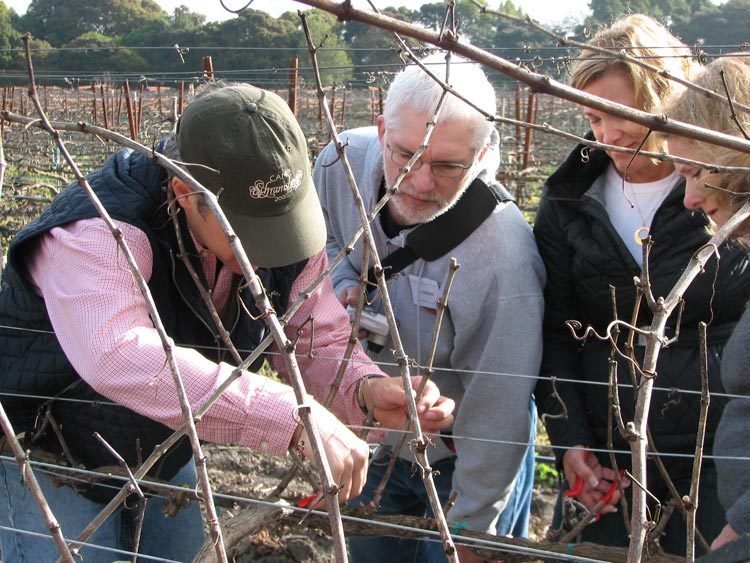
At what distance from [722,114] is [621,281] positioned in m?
0.46

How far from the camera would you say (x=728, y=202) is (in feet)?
4.95

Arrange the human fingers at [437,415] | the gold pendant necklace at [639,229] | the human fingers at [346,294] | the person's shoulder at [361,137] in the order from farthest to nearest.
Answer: the person's shoulder at [361,137] < the human fingers at [346,294] < the gold pendant necklace at [639,229] < the human fingers at [437,415]

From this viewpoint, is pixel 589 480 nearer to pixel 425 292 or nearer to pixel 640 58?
pixel 425 292

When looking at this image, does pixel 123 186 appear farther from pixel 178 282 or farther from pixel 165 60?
pixel 165 60

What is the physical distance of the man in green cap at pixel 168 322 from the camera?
1373mm

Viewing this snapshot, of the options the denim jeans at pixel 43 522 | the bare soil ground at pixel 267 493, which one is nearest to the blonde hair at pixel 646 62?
the denim jeans at pixel 43 522

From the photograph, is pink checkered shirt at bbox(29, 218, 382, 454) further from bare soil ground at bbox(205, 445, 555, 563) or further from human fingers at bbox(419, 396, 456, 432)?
bare soil ground at bbox(205, 445, 555, 563)

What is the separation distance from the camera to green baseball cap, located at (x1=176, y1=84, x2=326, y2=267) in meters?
1.44

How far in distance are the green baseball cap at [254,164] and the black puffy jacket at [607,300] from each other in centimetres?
73

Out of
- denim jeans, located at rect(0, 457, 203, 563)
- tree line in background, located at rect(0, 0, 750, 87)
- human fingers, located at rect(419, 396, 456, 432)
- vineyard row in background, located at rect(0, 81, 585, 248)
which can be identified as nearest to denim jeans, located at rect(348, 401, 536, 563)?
human fingers, located at rect(419, 396, 456, 432)

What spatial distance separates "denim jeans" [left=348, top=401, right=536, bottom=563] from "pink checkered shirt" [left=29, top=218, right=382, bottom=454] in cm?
82

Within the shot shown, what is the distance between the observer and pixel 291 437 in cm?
139

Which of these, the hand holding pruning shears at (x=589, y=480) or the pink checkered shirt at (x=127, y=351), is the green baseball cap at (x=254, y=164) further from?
the hand holding pruning shears at (x=589, y=480)

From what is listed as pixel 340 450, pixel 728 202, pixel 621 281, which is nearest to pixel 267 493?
pixel 621 281
